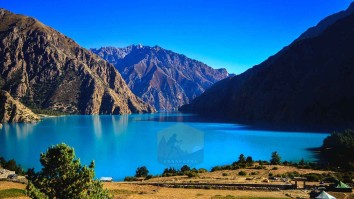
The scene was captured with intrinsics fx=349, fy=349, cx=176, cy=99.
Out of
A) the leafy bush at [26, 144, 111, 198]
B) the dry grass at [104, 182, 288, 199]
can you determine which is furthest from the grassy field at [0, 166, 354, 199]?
the leafy bush at [26, 144, 111, 198]

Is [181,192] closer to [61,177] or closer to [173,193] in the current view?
[173,193]

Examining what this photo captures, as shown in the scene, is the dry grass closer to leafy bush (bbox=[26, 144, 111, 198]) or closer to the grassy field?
the grassy field

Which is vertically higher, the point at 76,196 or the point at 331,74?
the point at 331,74

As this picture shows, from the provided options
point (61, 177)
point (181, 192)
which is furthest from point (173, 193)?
point (61, 177)

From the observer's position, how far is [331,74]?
181 meters

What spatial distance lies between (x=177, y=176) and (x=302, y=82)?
15965 centimetres

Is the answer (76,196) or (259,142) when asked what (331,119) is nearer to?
(259,142)

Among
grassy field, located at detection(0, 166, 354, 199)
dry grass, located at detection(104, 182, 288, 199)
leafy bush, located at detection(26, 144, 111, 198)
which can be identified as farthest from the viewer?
dry grass, located at detection(104, 182, 288, 199)

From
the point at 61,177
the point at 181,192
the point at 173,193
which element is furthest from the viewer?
the point at 181,192

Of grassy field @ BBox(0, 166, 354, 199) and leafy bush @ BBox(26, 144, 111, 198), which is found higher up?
leafy bush @ BBox(26, 144, 111, 198)

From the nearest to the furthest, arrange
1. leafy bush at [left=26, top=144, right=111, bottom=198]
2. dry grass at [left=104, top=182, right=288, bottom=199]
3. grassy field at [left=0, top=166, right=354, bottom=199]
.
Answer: leafy bush at [left=26, top=144, right=111, bottom=198], grassy field at [left=0, top=166, right=354, bottom=199], dry grass at [left=104, top=182, right=288, bottom=199]

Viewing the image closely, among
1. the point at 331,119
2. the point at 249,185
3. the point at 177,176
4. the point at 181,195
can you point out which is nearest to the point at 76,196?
the point at 181,195

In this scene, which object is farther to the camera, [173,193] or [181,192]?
[181,192]

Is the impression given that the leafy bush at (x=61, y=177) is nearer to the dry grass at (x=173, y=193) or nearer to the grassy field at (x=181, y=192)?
the grassy field at (x=181, y=192)
